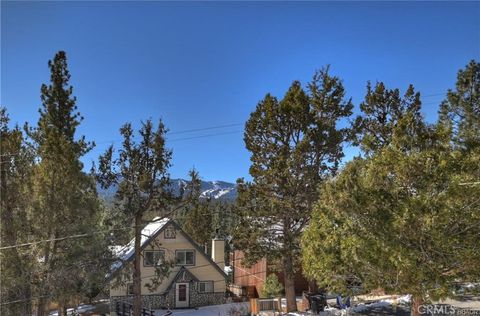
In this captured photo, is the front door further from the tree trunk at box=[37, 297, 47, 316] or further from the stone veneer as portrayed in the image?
the tree trunk at box=[37, 297, 47, 316]

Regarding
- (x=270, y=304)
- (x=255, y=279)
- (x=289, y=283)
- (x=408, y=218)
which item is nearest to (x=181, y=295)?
(x=270, y=304)

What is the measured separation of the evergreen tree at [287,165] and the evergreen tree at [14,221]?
41.0 ft

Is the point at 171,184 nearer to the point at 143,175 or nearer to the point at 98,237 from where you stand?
the point at 143,175

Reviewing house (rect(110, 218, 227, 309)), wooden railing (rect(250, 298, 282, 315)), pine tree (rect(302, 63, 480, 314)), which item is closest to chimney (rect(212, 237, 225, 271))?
house (rect(110, 218, 227, 309))

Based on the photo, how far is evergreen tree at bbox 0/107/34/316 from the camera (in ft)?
60.5

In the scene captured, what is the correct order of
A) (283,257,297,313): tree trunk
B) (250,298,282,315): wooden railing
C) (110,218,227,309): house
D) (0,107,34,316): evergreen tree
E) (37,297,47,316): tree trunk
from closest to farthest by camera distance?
1. (0,107,34,316): evergreen tree
2. (37,297,47,316): tree trunk
3. (283,257,297,313): tree trunk
4. (250,298,282,315): wooden railing
5. (110,218,227,309): house

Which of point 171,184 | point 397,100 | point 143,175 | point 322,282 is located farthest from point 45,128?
point 397,100

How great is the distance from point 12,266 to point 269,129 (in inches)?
595

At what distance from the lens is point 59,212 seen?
20156 mm

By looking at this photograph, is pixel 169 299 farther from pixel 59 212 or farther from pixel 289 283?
pixel 59 212

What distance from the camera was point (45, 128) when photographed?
70.4ft

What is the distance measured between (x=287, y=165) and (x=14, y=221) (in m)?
14.1

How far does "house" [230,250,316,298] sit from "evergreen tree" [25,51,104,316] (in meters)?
20.6

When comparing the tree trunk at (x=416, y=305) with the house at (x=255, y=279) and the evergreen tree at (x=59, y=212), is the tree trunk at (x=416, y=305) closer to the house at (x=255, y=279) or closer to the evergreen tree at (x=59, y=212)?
the evergreen tree at (x=59, y=212)
